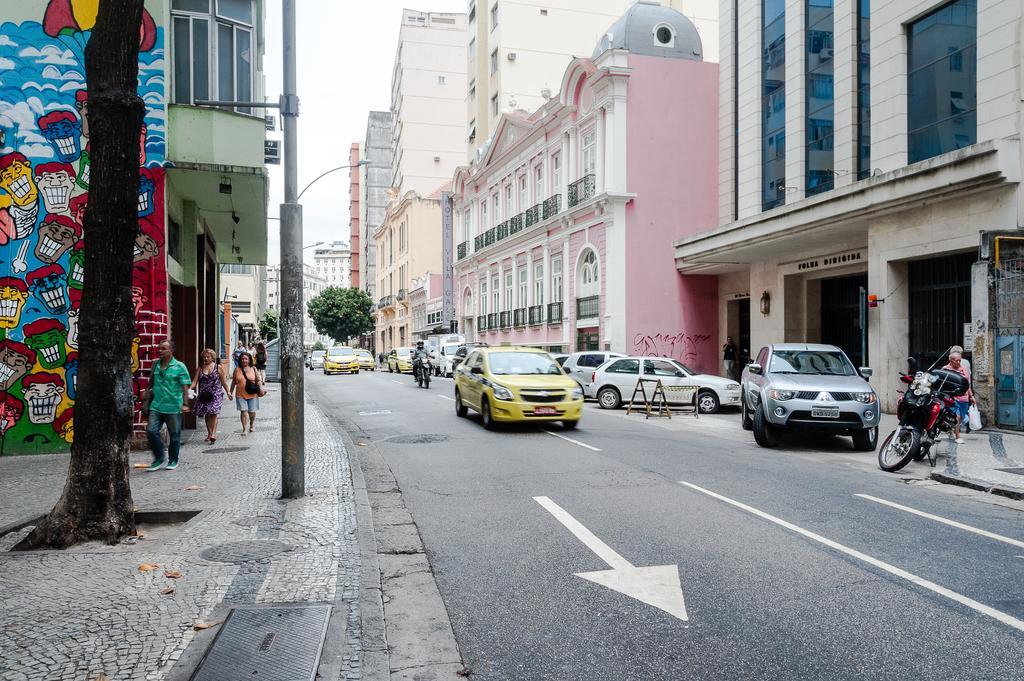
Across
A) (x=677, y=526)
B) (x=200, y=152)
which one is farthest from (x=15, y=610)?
(x=200, y=152)

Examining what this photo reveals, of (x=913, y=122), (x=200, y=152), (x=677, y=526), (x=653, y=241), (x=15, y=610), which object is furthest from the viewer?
(x=653, y=241)

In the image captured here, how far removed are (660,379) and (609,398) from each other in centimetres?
179

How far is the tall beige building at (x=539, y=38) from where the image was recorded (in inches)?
1815

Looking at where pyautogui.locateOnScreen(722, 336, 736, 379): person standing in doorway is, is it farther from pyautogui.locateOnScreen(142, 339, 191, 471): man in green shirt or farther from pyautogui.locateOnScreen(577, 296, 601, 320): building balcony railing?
pyautogui.locateOnScreen(142, 339, 191, 471): man in green shirt

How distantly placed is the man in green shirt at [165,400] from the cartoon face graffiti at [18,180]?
3495 mm

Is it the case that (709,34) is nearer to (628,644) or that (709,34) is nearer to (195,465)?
Answer: (195,465)

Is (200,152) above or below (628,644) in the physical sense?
above

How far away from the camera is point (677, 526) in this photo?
7219mm

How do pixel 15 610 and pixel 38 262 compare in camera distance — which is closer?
pixel 15 610

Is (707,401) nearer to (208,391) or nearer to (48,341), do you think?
(208,391)

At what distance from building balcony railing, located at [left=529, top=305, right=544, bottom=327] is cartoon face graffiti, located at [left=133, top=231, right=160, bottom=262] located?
2608 centimetres

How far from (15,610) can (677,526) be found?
512 cm

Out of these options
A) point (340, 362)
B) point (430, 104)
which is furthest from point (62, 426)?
point (430, 104)

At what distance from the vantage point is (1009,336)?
47.8 feet
